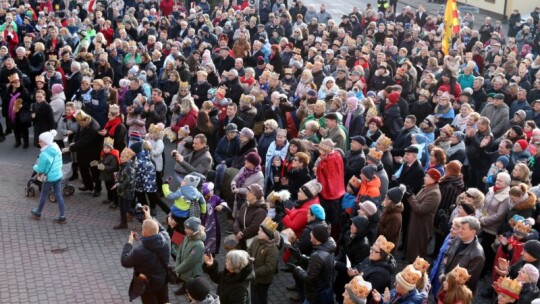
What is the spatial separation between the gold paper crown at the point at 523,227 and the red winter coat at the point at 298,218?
2597 mm

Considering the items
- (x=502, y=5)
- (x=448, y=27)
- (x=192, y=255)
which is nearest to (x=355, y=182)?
(x=192, y=255)

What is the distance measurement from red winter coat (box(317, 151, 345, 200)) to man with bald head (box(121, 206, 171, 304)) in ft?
10.5

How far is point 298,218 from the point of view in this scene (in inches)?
373

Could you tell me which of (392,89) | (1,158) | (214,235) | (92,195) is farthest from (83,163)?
(392,89)

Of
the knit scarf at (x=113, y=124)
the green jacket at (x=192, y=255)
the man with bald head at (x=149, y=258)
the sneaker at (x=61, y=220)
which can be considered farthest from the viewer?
the knit scarf at (x=113, y=124)

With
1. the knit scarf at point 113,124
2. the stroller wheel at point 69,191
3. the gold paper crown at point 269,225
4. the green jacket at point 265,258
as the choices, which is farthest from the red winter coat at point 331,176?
the stroller wheel at point 69,191

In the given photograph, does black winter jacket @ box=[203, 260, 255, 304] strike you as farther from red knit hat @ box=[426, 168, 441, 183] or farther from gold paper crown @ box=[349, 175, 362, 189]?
red knit hat @ box=[426, 168, 441, 183]

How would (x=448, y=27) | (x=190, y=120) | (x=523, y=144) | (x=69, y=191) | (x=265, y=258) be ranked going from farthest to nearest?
(x=448, y=27) < (x=190, y=120) < (x=69, y=191) < (x=523, y=144) < (x=265, y=258)

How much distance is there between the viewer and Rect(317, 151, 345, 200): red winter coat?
10.8 metres

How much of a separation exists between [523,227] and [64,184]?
27.2ft

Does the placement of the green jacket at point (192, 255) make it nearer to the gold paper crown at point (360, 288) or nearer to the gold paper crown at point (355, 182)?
the gold paper crown at point (360, 288)

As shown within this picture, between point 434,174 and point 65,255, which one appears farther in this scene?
point 65,255

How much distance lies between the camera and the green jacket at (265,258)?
843cm

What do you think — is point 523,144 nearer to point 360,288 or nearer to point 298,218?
point 298,218
